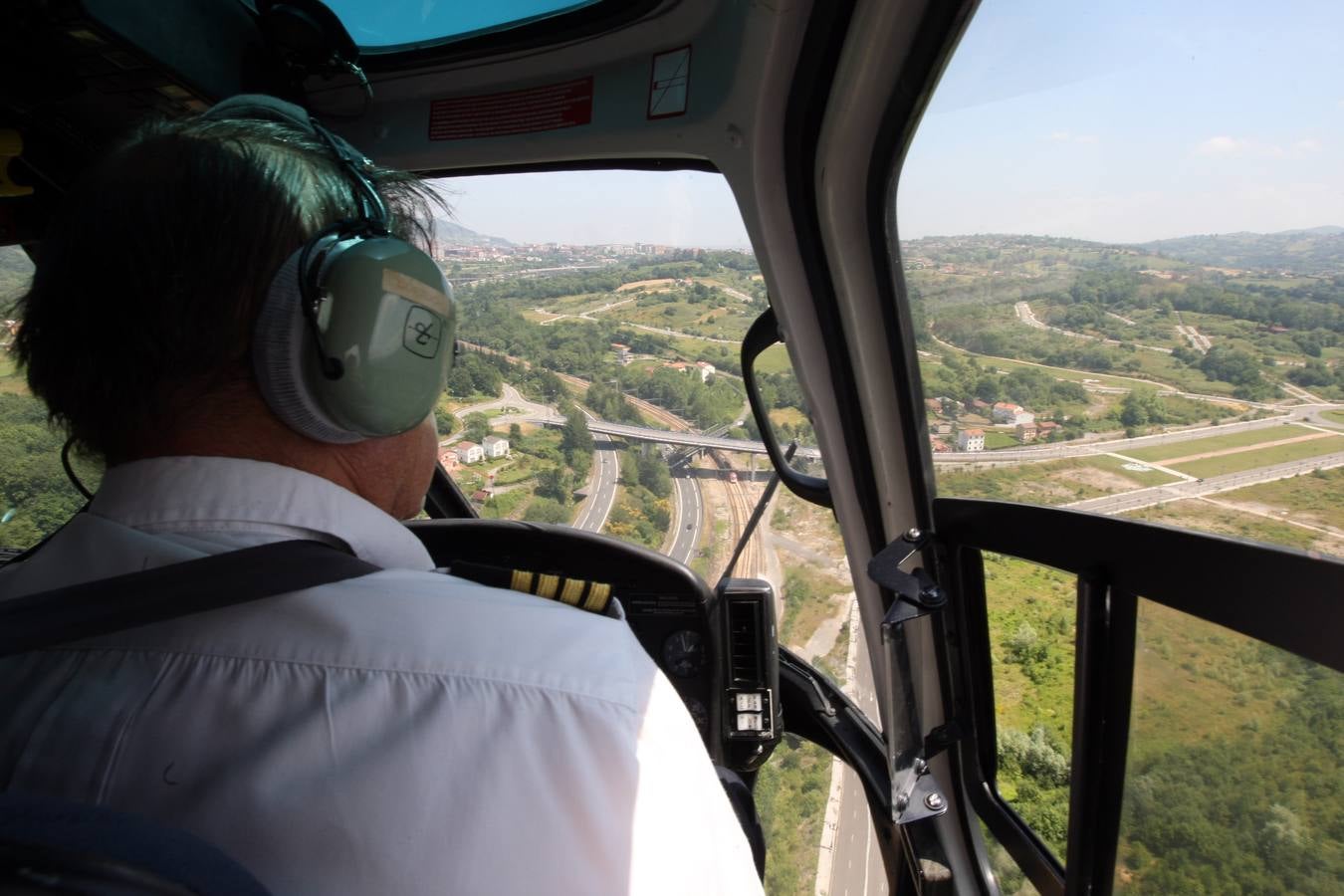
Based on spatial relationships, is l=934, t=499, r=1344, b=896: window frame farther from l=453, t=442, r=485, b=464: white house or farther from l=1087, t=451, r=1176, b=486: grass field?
l=453, t=442, r=485, b=464: white house

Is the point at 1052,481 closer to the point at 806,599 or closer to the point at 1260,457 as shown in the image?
the point at 1260,457

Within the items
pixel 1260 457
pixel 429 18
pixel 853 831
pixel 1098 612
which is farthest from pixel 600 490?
pixel 1260 457

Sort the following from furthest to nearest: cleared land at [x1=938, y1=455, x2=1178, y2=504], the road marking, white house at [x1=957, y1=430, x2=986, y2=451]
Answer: white house at [x1=957, y1=430, x2=986, y2=451] < cleared land at [x1=938, y1=455, x2=1178, y2=504] < the road marking

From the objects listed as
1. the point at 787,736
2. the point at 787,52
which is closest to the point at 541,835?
the point at 787,52

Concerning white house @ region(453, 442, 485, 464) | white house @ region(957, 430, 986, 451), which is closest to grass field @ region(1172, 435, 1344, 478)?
white house @ region(957, 430, 986, 451)

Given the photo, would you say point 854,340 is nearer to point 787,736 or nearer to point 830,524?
point 830,524

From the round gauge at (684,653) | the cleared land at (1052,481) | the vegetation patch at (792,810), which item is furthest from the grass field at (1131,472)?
the vegetation patch at (792,810)

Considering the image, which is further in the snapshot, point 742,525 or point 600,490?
point 600,490
